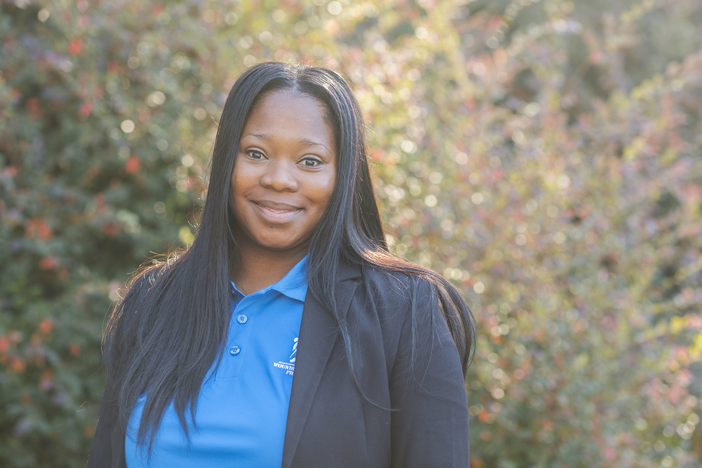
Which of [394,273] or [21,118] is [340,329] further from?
[21,118]

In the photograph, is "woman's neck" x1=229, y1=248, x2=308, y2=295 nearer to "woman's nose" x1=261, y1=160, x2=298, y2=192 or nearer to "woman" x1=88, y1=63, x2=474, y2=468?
"woman" x1=88, y1=63, x2=474, y2=468

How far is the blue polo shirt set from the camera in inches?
64.0

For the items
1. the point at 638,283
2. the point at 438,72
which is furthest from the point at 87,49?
the point at 638,283

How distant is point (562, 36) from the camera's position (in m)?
5.86

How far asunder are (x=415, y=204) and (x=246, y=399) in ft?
6.76

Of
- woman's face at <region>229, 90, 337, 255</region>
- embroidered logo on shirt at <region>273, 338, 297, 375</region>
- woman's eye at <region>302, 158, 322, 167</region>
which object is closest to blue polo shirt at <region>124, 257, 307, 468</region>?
embroidered logo on shirt at <region>273, 338, 297, 375</region>

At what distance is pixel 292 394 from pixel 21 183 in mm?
2562

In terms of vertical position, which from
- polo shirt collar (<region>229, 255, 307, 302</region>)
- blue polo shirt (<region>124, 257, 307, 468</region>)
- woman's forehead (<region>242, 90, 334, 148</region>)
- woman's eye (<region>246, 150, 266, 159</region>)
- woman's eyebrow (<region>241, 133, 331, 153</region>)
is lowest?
blue polo shirt (<region>124, 257, 307, 468</region>)

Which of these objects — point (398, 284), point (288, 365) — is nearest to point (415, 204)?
point (398, 284)

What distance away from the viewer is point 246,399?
1.68 m

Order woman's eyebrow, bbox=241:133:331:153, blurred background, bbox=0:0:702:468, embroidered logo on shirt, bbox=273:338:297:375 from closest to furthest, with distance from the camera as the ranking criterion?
embroidered logo on shirt, bbox=273:338:297:375
woman's eyebrow, bbox=241:133:331:153
blurred background, bbox=0:0:702:468

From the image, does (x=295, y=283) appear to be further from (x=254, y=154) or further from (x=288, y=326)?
(x=254, y=154)

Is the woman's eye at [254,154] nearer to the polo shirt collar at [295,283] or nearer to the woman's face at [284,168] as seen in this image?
the woman's face at [284,168]

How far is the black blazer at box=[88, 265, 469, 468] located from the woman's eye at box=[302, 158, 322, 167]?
378 millimetres
